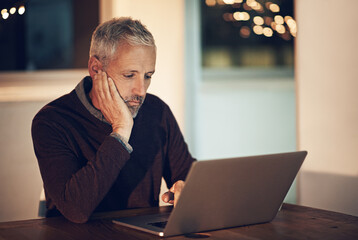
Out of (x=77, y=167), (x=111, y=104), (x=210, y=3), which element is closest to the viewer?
(x=77, y=167)

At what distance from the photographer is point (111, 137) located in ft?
5.72

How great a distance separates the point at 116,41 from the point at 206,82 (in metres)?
3.46

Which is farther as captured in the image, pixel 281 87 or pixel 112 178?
pixel 281 87

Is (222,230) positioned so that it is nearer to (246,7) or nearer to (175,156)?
(175,156)

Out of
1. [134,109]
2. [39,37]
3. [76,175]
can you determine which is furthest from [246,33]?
[76,175]

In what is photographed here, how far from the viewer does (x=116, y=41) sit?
195 centimetres

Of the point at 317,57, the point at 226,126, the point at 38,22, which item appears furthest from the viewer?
the point at 226,126

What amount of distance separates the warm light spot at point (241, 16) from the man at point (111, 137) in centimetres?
378

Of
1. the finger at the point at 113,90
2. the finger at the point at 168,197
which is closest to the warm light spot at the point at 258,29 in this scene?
the finger at the point at 113,90

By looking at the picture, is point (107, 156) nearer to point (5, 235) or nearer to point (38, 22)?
point (5, 235)

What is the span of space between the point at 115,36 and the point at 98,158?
47 centimetres

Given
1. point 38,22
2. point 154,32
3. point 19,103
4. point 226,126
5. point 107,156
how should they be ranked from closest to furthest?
1. point 107,156
2. point 19,103
3. point 154,32
4. point 38,22
5. point 226,126

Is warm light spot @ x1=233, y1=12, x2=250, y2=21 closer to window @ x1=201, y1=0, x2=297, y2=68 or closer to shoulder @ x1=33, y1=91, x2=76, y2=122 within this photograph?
window @ x1=201, y1=0, x2=297, y2=68

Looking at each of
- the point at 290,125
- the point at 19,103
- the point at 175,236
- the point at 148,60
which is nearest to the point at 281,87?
the point at 290,125
